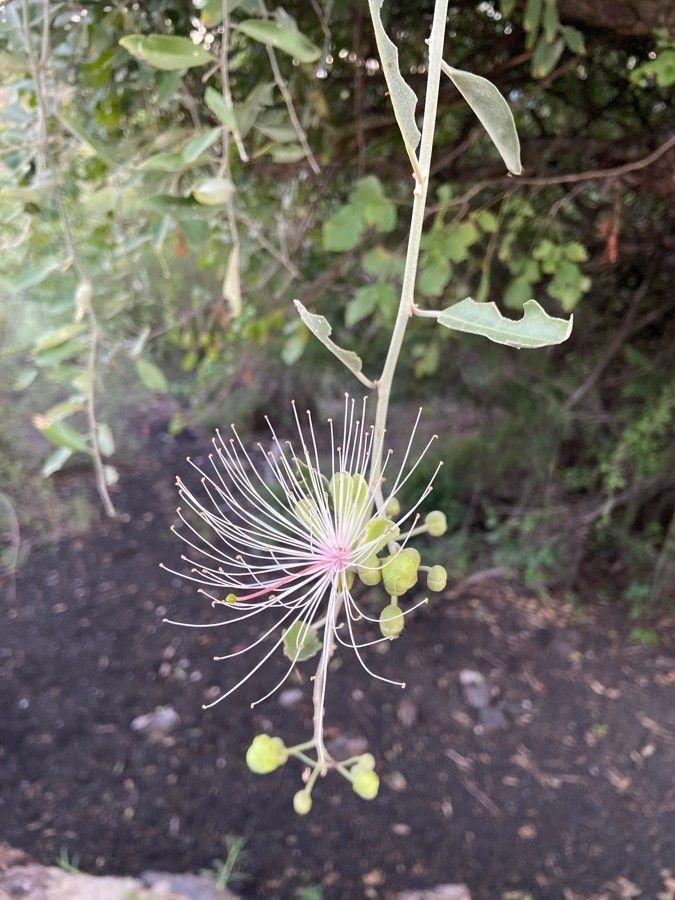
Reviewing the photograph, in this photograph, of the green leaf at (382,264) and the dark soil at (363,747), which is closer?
→ the green leaf at (382,264)

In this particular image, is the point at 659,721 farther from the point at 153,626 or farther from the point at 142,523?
the point at 142,523

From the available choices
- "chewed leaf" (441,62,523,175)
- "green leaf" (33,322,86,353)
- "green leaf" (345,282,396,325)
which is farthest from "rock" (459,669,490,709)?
"chewed leaf" (441,62,523,175)

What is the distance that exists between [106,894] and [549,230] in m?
1.34

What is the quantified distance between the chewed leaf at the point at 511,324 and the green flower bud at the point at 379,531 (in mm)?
105

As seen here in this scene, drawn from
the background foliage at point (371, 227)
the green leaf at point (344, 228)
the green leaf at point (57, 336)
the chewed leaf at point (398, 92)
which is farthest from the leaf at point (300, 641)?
the green leaf at point (344, 228)

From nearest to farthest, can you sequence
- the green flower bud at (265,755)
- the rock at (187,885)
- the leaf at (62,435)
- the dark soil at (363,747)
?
the green flower bud at (265,755) < the leaf at (62,435) < the rock at (187,885) < the dark soil at (363,747)

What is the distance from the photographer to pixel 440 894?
123cm

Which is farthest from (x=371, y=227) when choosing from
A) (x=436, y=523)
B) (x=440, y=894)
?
(x=440, y=894)

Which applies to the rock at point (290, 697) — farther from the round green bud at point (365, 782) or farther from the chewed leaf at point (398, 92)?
the chewed leaf at point (398, 92)

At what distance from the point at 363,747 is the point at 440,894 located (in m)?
0.36

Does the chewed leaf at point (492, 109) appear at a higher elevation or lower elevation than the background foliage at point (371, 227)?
higher

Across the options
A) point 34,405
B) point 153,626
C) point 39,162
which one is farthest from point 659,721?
point 34,405

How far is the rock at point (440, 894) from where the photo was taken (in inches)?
47.9

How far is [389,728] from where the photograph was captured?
160 cm
